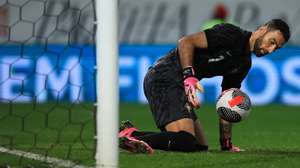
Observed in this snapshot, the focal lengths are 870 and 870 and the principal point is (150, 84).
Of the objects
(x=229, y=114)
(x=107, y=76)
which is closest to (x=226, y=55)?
(x=229, y=114)

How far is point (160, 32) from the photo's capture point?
611 inches

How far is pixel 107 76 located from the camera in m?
4.89

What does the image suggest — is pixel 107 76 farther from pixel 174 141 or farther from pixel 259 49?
pixel 259 49

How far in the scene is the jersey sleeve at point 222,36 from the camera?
6336 millimetres

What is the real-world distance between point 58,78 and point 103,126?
8.92 metres

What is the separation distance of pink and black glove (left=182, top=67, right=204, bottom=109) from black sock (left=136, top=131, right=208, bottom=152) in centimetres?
56

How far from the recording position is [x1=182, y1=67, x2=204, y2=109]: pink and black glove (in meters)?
5.69

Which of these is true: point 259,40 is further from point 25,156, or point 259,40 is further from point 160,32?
point 160,32

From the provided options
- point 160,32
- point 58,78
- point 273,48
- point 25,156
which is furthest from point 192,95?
point 160,32

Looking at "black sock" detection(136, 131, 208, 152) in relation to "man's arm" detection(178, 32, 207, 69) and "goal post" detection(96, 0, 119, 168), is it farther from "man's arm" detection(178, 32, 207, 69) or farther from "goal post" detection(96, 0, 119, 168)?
"goal post" detection(96, 0, 119, 168)

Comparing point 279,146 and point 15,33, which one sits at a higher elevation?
point 15,33

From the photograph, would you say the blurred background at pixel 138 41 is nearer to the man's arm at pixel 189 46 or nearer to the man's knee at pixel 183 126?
the man's knee at pixel 183 126

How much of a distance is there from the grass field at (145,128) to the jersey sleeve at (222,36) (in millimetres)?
796

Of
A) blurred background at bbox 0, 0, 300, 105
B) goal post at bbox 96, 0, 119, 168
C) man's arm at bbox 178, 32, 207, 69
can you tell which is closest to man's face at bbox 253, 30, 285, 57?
man's arm at bbox 178, 32, 207, 69
